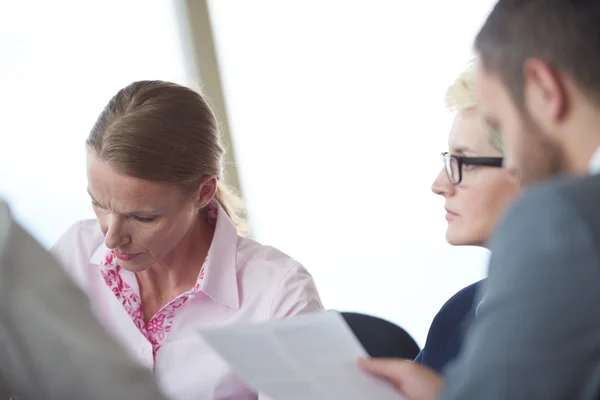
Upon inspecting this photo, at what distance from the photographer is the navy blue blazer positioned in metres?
1.87

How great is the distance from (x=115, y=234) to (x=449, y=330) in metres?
0.84

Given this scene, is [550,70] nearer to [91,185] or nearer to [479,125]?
[479,125]

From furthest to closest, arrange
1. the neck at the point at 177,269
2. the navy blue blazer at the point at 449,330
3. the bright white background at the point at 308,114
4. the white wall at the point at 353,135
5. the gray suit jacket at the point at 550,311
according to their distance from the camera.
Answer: the white wall at the point at 353,135 → the bright white background at the point at 308,114 → the neck at the point at 177,269 → the navy blue blazer at the point at 449,330 → the gray suit jacket at the point at 550,311

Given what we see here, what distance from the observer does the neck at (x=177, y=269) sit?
208cm

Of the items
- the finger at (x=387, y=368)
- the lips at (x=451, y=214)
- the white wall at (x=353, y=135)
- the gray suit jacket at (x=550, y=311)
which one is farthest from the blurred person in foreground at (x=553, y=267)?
the white wall at (x=353, y=135)

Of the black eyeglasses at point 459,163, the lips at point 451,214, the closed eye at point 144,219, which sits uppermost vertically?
the black eyeglasses at point 459,163

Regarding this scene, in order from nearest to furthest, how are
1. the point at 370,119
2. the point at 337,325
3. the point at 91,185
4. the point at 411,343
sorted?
1. the point at 337,325
2. the point at 91,185
3. the point at 411,343
4. the point at 370,119

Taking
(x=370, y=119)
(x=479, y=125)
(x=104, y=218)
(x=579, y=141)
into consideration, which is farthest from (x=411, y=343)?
(x=370, y=119)

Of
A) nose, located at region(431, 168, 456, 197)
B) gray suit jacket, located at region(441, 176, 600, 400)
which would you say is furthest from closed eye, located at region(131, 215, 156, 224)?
gray suit jacket, located at region(441, 176, 600, 400)

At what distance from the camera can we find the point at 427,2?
11.9 feet

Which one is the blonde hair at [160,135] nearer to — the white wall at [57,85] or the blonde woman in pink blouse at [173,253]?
the blonde woman in pink blouse at [173,253]

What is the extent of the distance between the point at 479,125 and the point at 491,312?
1.15m

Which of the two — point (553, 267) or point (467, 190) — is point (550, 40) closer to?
point (553, 267)

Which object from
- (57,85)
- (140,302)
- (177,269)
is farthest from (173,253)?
(57,85)
